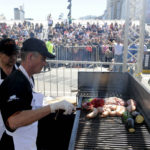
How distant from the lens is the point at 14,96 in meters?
1.73

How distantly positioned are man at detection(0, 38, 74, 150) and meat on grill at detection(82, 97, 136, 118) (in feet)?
3.78

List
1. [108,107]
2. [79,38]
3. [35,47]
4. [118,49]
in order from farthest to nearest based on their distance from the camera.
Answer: [79,38] < [118,49] < [108,107] < [35,47]

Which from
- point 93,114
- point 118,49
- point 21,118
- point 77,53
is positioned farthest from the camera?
point 77,53

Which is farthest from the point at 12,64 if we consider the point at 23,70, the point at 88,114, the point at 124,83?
the point at 124,83

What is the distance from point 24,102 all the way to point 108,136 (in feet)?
4.86

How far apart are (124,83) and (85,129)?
2.01 meters

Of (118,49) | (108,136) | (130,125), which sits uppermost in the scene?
(118,49)

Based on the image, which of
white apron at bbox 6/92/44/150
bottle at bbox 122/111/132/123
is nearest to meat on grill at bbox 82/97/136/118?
bottle at bbox 122/111/132/123

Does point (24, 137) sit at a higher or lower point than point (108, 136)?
higher

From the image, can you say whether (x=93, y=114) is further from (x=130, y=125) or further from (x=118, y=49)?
(x=118, y=49)

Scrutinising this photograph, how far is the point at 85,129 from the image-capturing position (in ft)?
9.31

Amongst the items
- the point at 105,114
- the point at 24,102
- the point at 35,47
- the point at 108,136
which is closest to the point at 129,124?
the point at 108,136

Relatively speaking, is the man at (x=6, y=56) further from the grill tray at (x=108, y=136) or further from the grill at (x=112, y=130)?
the grill tray at (x=108, y=136)

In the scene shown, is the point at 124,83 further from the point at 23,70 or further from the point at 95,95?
the point at 23,70
